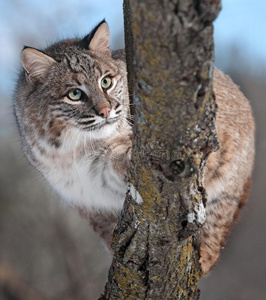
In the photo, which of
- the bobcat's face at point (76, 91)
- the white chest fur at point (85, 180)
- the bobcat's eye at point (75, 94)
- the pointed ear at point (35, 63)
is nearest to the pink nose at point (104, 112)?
the bobcat's face at point (76, 91)

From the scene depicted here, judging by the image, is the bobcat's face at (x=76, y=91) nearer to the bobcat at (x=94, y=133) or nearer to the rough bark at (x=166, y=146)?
the bobcat at (x=94, y=133)

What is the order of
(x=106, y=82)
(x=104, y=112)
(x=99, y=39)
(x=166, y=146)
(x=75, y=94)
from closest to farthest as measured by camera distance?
(x=166, y=146), (x=104, y=112), (x=75, y=94), (x=106, y=82), (x=99, y=39)

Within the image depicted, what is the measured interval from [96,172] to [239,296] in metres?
3.10

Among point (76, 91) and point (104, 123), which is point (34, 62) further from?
point (104, 123)

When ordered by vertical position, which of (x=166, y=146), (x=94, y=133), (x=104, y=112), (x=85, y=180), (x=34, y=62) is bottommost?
(x=85, y=180)

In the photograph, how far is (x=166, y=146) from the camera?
184 cm

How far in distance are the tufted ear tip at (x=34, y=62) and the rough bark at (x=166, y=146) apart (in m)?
1.26

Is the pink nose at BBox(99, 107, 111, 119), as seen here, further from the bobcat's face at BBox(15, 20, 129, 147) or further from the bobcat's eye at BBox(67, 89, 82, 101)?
the bobcat's eye at BBox(67, 89, 82, 101)

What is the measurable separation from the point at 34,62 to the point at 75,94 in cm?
58

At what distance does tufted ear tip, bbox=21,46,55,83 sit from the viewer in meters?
3.53

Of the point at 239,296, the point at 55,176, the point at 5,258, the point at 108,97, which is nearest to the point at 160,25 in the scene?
the point at 108,97

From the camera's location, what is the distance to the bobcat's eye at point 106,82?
11.5 ft

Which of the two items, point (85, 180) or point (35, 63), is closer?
point (35, 63)

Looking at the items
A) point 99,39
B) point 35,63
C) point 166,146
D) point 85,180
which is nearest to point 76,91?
point 35,63
